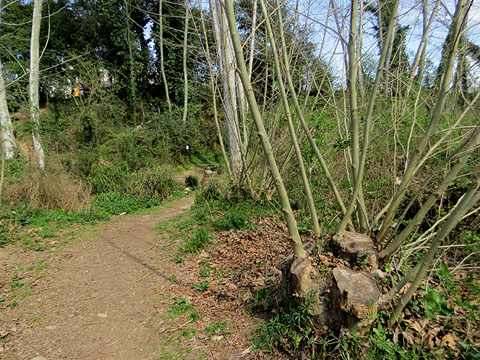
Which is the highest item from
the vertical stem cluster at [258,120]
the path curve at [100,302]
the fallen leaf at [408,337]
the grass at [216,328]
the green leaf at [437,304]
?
the vertical stem cluster at [258,120]

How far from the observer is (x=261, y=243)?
14.0 feet

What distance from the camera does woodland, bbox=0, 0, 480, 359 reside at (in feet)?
6.66

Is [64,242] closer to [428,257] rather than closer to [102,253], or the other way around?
[102,253]

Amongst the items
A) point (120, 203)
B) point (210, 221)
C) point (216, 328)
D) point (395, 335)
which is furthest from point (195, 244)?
point (120, 203)

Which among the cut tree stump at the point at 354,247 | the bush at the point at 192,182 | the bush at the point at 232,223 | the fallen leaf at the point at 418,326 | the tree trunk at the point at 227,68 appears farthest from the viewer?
the bush at the point at 192,182

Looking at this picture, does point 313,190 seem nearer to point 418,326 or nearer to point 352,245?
point 352,245

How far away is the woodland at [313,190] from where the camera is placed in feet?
6.66

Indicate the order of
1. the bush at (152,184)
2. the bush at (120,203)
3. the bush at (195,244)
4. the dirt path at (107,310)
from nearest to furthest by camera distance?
the dirt path at (107,310), the bush at (195,244), the bush at (120,203), the bush at (152,184)

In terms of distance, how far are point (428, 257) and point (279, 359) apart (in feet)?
4.47

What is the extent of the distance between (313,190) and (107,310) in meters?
3.76

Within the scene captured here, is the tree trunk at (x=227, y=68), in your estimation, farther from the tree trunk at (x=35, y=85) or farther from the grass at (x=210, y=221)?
the tree trunk at (x=35, y=85)

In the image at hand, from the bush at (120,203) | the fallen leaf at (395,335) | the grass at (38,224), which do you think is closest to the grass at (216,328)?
the fallen leaf at (395,335)

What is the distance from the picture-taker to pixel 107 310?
3176 millimetres

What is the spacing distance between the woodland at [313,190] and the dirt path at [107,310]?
0.13 m
